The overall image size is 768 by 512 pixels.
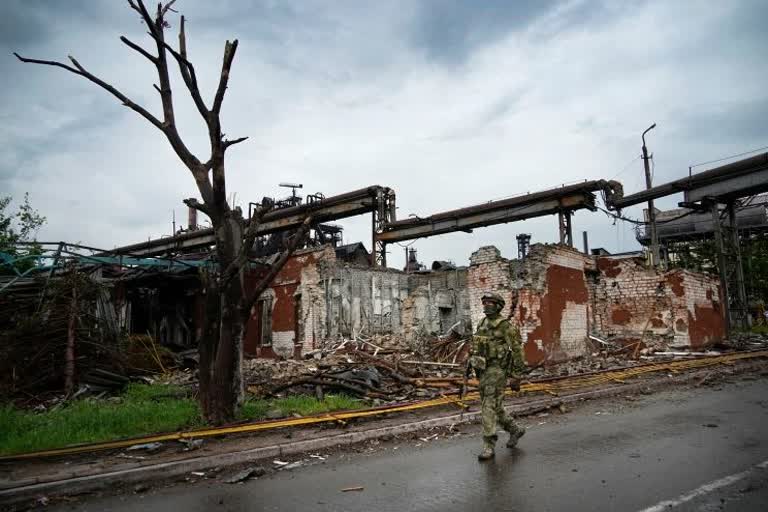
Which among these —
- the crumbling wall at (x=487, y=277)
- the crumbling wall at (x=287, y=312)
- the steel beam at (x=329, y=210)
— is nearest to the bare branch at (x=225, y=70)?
the crumbling wall at (x=487, y=277)

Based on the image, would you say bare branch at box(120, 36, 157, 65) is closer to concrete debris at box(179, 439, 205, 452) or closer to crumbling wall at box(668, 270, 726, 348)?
concrete debris at box(179, 439, 205, 452)

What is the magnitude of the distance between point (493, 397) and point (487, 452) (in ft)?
2.13

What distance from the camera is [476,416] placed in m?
8.14

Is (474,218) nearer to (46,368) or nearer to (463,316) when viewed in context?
(463,316)

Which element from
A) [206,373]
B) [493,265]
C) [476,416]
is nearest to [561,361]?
[493,265]

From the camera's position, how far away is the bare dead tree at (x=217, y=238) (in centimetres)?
715

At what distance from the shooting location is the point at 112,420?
7.34m

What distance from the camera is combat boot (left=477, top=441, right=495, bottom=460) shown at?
552 centimetres

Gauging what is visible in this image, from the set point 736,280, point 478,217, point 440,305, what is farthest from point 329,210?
point 736,280

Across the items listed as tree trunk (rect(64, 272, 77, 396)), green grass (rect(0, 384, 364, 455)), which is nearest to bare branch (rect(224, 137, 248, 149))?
green grass (rect(0, 384, 364, 455))

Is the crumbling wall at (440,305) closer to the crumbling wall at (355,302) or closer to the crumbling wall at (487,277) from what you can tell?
the crumbling wall at (355,302)

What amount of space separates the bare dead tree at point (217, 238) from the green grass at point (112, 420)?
0.52 metres

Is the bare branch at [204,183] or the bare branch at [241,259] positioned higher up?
the bare branch at [204,183]

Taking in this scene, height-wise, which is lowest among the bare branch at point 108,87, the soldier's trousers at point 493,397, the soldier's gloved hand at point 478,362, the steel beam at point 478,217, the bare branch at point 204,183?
the soldier's trousers at point 493,397
